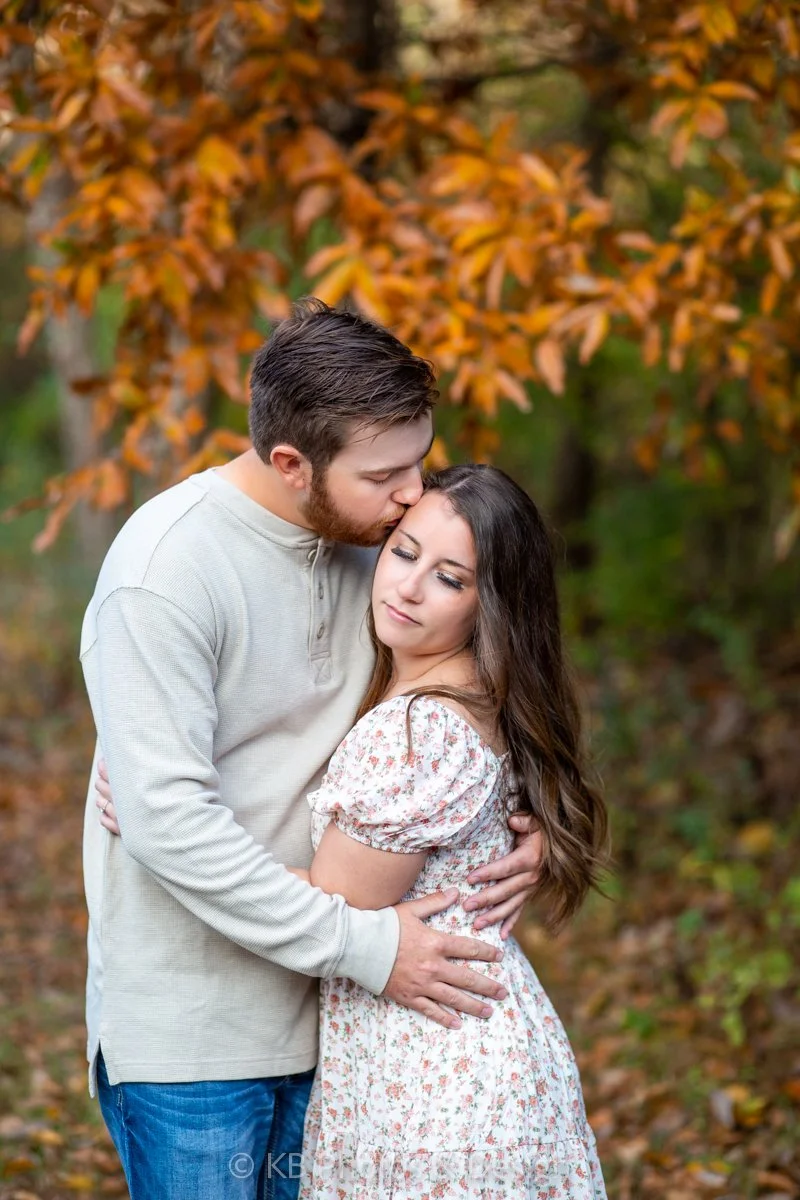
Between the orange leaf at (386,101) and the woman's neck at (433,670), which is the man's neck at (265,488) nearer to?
the woman's neck at (433,670)

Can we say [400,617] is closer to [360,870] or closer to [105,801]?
[360,870]

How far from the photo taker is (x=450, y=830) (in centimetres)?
214

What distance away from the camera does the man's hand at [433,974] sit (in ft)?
7.09

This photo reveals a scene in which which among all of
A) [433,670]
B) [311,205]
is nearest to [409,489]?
[433,670]

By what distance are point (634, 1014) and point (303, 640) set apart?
2.88m

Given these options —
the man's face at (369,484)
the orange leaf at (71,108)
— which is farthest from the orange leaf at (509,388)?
the orange leaf at (71,108)

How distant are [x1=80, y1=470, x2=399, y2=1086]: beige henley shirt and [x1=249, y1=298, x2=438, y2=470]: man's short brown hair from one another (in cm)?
18

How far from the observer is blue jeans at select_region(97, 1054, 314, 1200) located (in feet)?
7.07

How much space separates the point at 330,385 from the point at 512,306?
61.4 inches

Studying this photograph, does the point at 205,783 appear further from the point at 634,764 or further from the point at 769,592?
the point at 769,592

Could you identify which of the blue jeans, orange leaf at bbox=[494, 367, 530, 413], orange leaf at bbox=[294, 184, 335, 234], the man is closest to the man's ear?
the man

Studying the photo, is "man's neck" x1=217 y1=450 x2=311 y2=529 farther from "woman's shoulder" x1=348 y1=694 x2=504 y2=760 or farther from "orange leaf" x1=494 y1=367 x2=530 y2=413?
"orange leaf" x1=494 y1=367 x2=530 y2=413

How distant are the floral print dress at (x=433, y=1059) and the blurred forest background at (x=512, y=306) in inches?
50.0

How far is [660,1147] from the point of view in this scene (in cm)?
376
